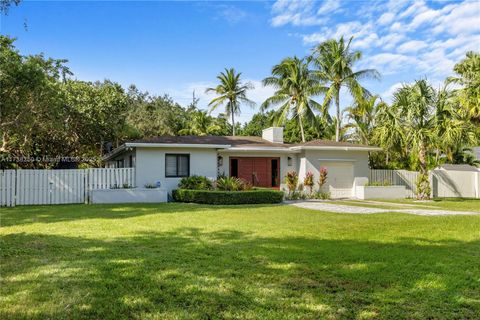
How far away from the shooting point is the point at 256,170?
2169 centimetres

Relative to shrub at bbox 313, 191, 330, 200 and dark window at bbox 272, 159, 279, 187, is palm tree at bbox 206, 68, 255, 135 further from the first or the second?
shrub at bbox 313, 191, 330, 200

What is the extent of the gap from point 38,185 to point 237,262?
542 inches

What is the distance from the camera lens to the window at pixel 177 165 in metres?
→ 18.9

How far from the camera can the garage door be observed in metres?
22.2

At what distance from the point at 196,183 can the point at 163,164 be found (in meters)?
2.05

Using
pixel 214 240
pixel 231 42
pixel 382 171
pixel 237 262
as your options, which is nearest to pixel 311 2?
pixel 231 42

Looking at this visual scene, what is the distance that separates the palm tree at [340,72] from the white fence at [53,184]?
60.9 ft

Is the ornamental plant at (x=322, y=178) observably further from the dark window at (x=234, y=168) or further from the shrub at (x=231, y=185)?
the shrub at (x=231, y=185)

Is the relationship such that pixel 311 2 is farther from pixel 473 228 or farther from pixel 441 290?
pixel 441 290

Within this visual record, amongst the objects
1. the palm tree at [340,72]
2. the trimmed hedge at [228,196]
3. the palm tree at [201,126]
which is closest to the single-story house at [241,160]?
the trimmed hedge at [228,196]

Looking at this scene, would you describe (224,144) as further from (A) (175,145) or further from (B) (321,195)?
(B) (321,195)

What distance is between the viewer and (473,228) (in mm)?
9078

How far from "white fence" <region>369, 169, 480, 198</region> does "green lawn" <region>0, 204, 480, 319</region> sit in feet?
49.1

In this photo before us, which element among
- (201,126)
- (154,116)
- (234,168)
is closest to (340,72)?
(234,168)
